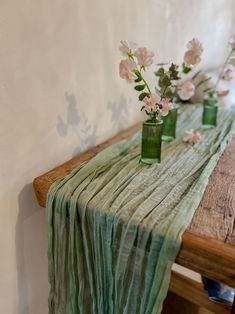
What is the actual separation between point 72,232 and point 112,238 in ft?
0.40

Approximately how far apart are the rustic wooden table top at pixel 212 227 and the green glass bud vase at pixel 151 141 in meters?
0.19

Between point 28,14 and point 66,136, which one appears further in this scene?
point 66,136

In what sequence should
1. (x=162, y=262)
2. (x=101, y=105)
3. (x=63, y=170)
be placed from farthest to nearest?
(x=101, y=105) → (x=63, y=170) → (x=162, y=262)

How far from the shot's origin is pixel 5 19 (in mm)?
718

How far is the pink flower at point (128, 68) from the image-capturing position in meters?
0.85

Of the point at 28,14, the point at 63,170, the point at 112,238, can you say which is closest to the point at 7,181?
the point at 63,170

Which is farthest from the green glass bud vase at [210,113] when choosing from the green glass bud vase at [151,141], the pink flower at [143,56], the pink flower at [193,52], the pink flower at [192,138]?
the pink flower at [143,56]

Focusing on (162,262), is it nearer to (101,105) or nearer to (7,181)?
(7,181)

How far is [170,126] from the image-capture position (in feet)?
3.84

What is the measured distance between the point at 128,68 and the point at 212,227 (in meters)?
0.49

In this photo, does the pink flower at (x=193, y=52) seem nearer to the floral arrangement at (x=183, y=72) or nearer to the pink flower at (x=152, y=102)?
the floral arrangement at (x=183, y=72)

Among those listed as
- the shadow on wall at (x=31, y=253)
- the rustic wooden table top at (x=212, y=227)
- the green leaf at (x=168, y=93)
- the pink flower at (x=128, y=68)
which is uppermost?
the pink flower at (x=128, y=68)

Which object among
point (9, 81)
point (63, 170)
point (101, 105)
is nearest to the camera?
point (9, 81)

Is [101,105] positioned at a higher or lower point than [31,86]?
lower
